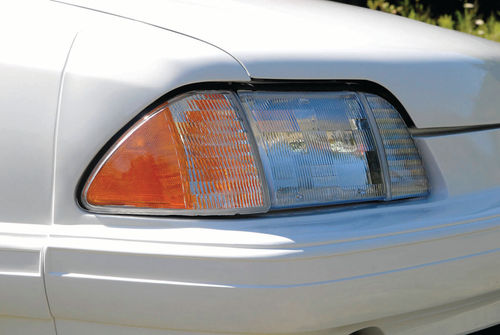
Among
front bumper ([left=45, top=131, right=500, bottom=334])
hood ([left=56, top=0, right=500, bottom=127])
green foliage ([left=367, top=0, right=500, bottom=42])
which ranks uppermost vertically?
green foliage ([left=367, top=0, right=500, bottom=42])

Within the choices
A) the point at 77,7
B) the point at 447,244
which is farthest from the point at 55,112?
the point at 447,244

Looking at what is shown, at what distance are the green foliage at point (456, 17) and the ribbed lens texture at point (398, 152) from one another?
4.50 metres

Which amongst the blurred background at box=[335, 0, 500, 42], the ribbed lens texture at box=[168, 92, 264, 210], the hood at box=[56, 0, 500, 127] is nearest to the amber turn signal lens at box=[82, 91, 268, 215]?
the ribbed lens texture at box=[168, 92, 264, 210]

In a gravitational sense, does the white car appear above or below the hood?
below

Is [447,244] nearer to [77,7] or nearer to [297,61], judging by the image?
[297,61]

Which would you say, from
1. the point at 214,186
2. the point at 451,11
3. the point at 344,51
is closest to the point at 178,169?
the point at 214,186

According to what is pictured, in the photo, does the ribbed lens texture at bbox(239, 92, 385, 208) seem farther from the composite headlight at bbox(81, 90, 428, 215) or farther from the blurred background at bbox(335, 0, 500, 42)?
the blurred background at bbox(335, 0, 500, 42)

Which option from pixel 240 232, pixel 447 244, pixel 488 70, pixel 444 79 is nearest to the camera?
pixel 240 232

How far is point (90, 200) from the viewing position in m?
1.34

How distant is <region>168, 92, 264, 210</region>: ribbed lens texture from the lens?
4.45 feet

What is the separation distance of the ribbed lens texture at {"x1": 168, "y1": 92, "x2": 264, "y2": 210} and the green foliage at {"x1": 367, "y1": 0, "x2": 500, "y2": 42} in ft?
15.8

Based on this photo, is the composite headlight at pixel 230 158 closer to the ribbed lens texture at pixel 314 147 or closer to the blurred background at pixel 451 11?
the ribbed lens texture at pixel 314 147

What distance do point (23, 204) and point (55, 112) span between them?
0.20 metres

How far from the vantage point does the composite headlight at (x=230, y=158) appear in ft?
4.43
